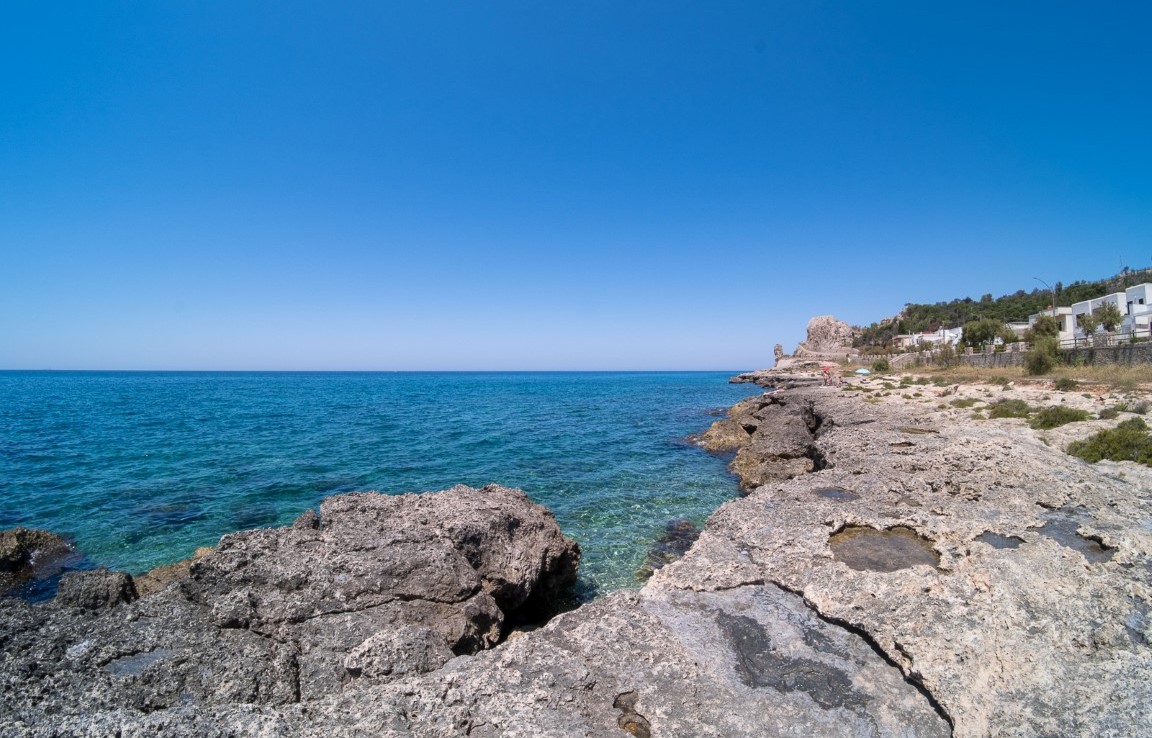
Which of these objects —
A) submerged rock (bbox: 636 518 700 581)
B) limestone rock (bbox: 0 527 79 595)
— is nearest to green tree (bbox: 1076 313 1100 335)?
submerged rock (bbox: 636 518 700 581)

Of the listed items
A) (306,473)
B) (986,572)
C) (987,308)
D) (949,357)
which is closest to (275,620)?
(986,572)

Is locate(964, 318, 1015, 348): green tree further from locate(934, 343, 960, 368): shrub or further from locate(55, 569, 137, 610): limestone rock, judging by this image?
locate(55, 569, 137, 610): limestone rock

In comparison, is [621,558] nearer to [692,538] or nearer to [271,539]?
[692,538]

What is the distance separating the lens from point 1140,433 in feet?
40.3

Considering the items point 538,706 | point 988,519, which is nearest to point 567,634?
point 538,706

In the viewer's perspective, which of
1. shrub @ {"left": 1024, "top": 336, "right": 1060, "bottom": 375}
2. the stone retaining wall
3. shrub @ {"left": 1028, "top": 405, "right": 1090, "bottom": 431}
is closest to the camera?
shrub @ {"left": 1028, "top": 405, "right": 1090, "bottom": 431}

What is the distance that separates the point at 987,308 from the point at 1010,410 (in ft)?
500

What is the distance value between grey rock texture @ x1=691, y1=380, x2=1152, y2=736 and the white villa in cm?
5307

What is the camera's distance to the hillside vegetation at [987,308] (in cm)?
10406

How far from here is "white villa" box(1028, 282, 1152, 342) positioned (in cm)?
5172

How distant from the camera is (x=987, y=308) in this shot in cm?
13575

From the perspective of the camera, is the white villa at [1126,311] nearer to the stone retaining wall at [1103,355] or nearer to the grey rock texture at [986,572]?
the stone retaining wall at [1103,355]

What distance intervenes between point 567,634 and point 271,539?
4606mm

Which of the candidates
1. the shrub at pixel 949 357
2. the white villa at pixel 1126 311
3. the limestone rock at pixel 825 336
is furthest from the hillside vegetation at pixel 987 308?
the shrub at pixel 949 357
